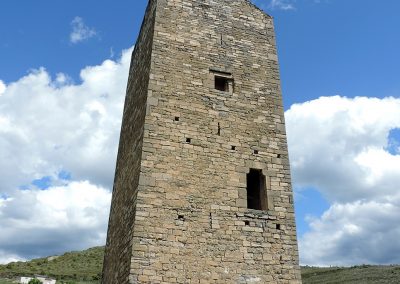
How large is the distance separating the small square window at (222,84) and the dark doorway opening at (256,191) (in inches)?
86.7

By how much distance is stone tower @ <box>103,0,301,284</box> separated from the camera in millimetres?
7789

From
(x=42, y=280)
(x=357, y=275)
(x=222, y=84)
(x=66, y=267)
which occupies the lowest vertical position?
(x=42, y=280)

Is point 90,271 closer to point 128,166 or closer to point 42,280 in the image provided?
point 42,280

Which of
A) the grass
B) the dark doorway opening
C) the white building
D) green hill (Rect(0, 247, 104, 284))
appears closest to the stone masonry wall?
the dark doorway opening

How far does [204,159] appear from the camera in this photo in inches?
343

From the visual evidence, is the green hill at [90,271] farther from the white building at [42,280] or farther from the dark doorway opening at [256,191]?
the dark doorway opening at [256,191]

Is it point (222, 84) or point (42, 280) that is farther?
point (42, 280)

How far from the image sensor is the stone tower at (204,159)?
7.79 m

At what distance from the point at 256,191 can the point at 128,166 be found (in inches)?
120

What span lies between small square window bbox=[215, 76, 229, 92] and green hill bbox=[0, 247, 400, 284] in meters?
17.6

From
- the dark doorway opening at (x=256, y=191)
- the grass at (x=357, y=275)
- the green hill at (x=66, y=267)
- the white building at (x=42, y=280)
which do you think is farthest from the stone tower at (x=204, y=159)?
the green hill at (x=66, y=267)

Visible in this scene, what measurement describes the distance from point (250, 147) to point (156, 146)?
7.16ft

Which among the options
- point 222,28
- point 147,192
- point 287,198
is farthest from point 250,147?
point 222,28

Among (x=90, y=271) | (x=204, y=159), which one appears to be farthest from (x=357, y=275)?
(x=204, y=159)
